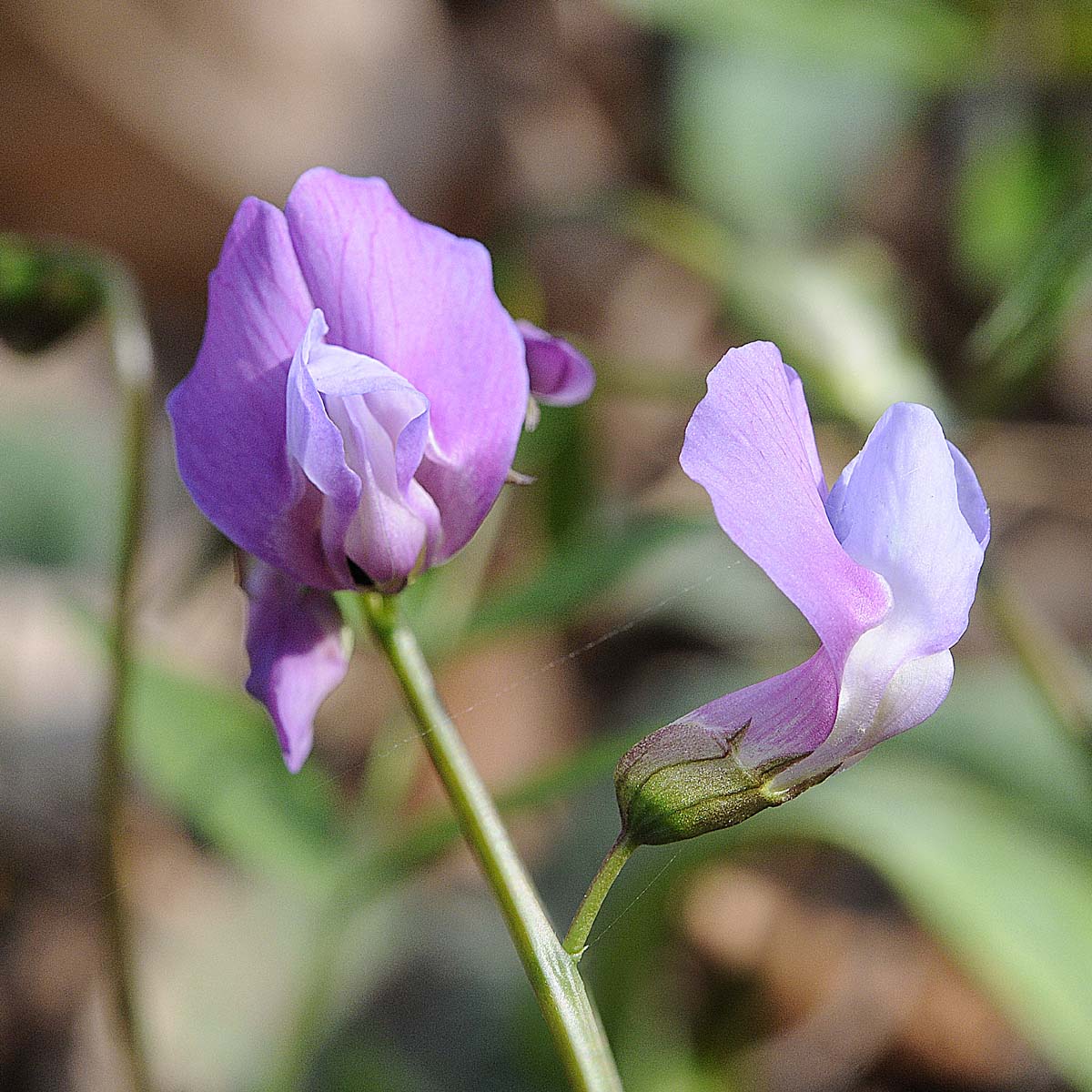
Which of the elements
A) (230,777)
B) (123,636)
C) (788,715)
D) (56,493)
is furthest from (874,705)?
(56,493)

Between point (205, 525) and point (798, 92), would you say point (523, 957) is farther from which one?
point (798, 92)

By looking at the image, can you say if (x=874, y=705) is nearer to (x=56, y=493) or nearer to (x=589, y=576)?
(x=589, y=576)

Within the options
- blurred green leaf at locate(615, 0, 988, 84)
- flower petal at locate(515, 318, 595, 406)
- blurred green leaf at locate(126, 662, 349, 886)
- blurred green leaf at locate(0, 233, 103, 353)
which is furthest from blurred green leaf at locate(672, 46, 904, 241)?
flower petal at locate(515, 318, 595, 406)

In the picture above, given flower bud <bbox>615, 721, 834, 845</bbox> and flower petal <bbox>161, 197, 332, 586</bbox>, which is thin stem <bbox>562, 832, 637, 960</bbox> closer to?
flower bud <bbox>615, 721, 834, 845</bbox>

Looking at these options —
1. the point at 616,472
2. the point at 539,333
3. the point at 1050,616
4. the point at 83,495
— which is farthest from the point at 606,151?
the point at 539,333

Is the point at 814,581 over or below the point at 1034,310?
over

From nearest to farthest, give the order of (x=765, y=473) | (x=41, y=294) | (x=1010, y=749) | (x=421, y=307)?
(x=765, y=473) < (x=421, y=307) < (x=41, y=294) < (x=1010, y=749)

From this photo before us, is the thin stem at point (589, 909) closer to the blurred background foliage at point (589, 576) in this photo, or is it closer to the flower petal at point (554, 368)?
the flower petal at point (554, 368)
